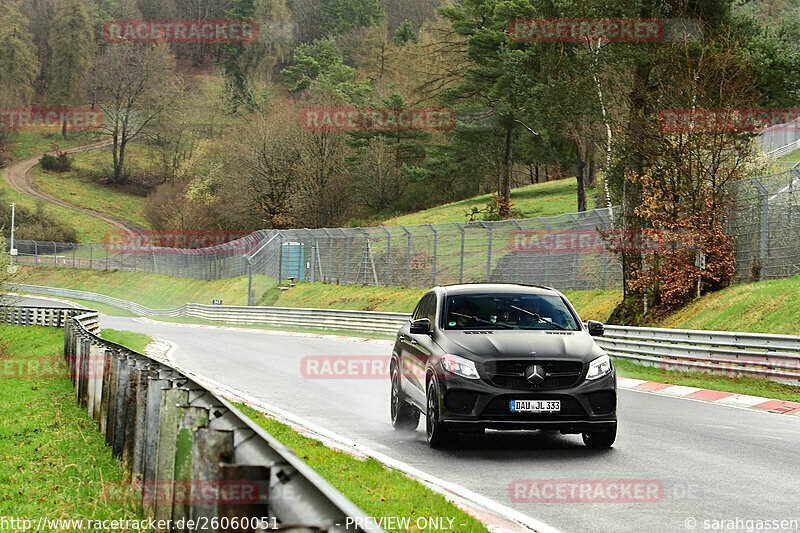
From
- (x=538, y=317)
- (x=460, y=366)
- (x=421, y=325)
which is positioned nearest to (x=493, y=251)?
(x=538, y=317)

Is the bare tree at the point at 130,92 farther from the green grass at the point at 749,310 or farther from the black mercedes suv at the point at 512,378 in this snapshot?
the black mercedes suv at the point at 512,378

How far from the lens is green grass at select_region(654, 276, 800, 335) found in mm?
19922

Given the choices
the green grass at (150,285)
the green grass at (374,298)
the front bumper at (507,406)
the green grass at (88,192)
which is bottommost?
the green grass at (150,285)

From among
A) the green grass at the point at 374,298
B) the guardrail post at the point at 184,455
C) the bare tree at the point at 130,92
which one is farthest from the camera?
the bare tree at the point at 130,92

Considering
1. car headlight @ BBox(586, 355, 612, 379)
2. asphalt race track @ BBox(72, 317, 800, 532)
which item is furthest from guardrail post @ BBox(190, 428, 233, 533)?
car headlight @ BBox(586, 355, 612, 379)

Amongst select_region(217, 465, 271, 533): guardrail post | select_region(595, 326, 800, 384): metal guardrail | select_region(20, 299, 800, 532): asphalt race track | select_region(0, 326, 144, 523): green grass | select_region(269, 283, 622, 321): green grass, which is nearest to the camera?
select_region(217, 465, 271, 533): guardrail post

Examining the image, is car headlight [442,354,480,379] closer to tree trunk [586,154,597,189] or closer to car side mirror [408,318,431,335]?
car side mirror [408,318,431,335]

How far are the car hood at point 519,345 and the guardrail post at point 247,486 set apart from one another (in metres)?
6.15

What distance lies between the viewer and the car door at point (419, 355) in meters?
10.8

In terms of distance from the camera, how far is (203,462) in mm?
4371

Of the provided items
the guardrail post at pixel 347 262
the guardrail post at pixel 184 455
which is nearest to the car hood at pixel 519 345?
the guardrail post at pixel 184 455

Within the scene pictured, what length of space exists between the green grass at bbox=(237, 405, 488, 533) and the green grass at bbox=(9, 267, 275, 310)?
46.6 m

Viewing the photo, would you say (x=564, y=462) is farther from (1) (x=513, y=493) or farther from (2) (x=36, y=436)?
(2) (x=36, y=436)

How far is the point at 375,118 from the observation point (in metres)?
79.6
